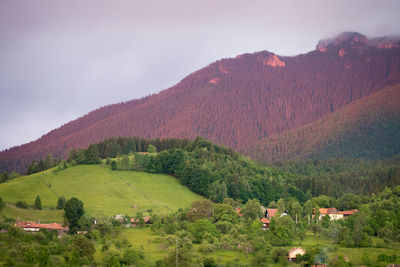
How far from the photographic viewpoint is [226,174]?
12106 cm

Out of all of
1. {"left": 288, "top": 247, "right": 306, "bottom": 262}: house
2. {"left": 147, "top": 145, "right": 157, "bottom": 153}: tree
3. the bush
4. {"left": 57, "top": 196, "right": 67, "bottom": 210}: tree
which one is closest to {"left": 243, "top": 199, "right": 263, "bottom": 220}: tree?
{"left": 288, "top": 247, "right": 306, "bottom": 262}: house

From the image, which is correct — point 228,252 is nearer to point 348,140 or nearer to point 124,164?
point 124,164

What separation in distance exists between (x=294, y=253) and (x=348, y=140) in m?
121

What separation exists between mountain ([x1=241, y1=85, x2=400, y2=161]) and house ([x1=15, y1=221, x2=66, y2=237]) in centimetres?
11113

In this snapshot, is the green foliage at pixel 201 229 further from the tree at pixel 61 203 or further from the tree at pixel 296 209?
the tree at pixel 61 203

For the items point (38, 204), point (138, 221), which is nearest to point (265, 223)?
point (138, 221)

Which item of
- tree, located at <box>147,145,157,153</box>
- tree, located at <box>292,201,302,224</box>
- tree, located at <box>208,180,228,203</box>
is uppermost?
tree, located at <box>147,145,157,153</box>

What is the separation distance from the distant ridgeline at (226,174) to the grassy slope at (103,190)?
345 cm

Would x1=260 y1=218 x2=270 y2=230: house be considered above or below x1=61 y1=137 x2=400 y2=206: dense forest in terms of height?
below

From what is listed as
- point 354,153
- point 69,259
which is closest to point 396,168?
point 354,153

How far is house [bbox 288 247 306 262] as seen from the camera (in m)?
67.1

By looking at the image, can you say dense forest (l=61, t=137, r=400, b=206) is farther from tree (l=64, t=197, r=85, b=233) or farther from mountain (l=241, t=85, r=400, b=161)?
tree (l=64, t=197, r=85, b=233)

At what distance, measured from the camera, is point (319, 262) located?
64250 mm

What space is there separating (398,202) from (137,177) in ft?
174
